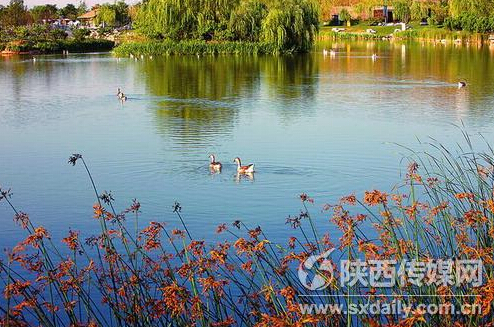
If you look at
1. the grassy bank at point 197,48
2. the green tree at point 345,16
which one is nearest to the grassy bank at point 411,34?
the green tree at point 345,16

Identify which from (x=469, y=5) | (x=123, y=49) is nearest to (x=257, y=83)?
(x=123, y=49)

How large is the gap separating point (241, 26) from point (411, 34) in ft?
77.3

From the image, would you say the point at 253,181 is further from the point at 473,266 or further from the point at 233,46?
the point at 233,46

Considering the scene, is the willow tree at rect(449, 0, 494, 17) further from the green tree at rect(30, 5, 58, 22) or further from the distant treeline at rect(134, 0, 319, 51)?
the green tree at rect(30, 5, 58, 22)

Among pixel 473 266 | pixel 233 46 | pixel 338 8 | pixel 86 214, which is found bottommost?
pixel 86 214

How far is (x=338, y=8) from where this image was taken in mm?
76188

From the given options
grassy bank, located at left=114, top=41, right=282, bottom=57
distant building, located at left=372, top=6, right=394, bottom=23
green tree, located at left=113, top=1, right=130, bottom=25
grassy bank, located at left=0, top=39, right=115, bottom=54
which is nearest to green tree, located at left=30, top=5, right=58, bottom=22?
green tree, located at left=113, top=1, right=130, bottom=25

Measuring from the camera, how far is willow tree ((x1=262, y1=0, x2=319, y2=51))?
3559 centimetres

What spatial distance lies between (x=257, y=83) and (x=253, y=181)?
12867 mm

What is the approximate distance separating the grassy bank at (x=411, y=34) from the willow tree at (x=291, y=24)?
49.2 feet

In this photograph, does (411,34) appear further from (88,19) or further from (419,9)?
(88,19)

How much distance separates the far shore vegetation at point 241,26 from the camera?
1433 inches

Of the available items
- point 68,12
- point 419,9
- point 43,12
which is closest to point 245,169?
point 419,9

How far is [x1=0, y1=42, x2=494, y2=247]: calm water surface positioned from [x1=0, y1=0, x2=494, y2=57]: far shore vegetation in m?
10.4
